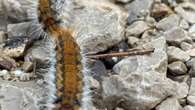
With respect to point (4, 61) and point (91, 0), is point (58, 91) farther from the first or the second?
point (91, 0)

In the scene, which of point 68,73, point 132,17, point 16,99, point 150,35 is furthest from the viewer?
point 132,17

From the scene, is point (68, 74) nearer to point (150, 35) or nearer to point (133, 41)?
point (133, 41)

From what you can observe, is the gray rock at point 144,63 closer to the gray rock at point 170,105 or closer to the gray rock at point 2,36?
the gray rock at point 170,105

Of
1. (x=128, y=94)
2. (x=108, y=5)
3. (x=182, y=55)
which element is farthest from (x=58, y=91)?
(x=108, y=5)

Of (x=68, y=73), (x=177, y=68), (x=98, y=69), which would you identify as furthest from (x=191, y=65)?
(x=68, y=73)

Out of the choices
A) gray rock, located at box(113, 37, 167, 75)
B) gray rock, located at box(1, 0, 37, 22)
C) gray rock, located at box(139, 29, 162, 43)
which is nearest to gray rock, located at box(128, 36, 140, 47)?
gray rock, located at box(139, 29, 162, 43)

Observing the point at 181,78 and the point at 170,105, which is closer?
the point at 170,105
